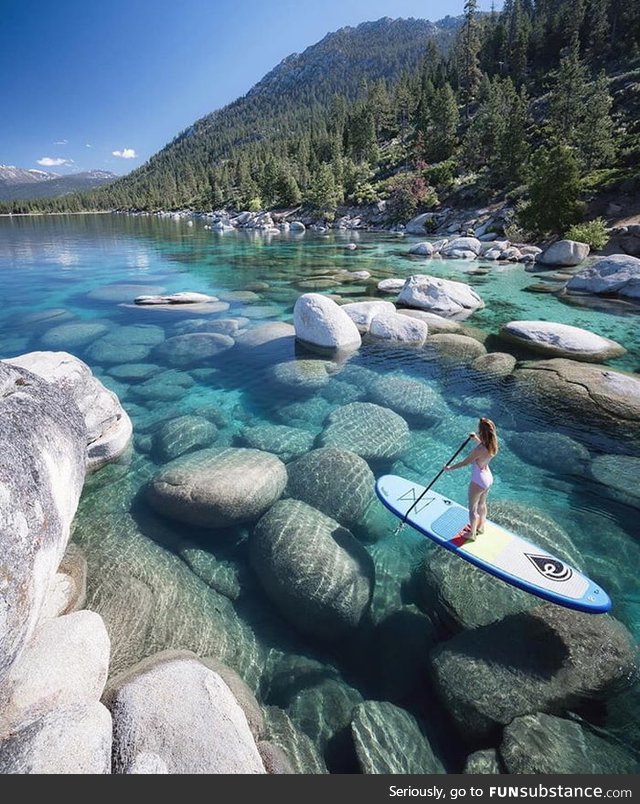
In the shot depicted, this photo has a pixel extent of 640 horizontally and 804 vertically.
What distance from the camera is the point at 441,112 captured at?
84062 mm

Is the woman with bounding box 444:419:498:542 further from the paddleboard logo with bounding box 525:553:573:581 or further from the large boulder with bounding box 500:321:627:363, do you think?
the large boulder with bounding box 500:321:627:363

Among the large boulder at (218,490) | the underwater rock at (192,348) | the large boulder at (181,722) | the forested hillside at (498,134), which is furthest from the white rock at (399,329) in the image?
the forested hillside at (498,134)

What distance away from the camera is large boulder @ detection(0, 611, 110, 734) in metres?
4.07

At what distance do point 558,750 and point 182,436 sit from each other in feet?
29.4

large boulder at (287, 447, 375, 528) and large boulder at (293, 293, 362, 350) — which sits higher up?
large boulder at (293, 293, 362, 350)

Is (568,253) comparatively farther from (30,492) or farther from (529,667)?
(30,492)

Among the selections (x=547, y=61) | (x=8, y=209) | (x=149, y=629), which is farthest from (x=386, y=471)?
(x=8, y=209)

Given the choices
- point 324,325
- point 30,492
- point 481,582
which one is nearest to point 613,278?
point 324,325

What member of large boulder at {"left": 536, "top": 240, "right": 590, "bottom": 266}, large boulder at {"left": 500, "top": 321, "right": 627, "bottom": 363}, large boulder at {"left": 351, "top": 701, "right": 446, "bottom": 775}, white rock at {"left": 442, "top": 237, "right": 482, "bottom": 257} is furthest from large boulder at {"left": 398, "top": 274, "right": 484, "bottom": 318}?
white rock at {"left": 442, "top": 237, "right": 482, "bottom": 257}

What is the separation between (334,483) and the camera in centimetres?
834

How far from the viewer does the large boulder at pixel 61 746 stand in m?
3.50

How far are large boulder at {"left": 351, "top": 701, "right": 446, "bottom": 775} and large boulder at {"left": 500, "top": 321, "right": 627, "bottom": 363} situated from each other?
1310cm

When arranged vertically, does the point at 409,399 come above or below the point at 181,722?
above

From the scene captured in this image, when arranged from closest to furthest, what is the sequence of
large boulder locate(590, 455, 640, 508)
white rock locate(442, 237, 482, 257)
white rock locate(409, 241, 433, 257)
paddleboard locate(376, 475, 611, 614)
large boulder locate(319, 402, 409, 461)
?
paddleboard locate(376, 475, 611, 614)
large boulder locate(590, 455, 640, 508)
large boulder locate(319, 402, 409, 461)
white rock locate(442, 237, 482, 257)
white rock locate(409, 241, 433, 257)
